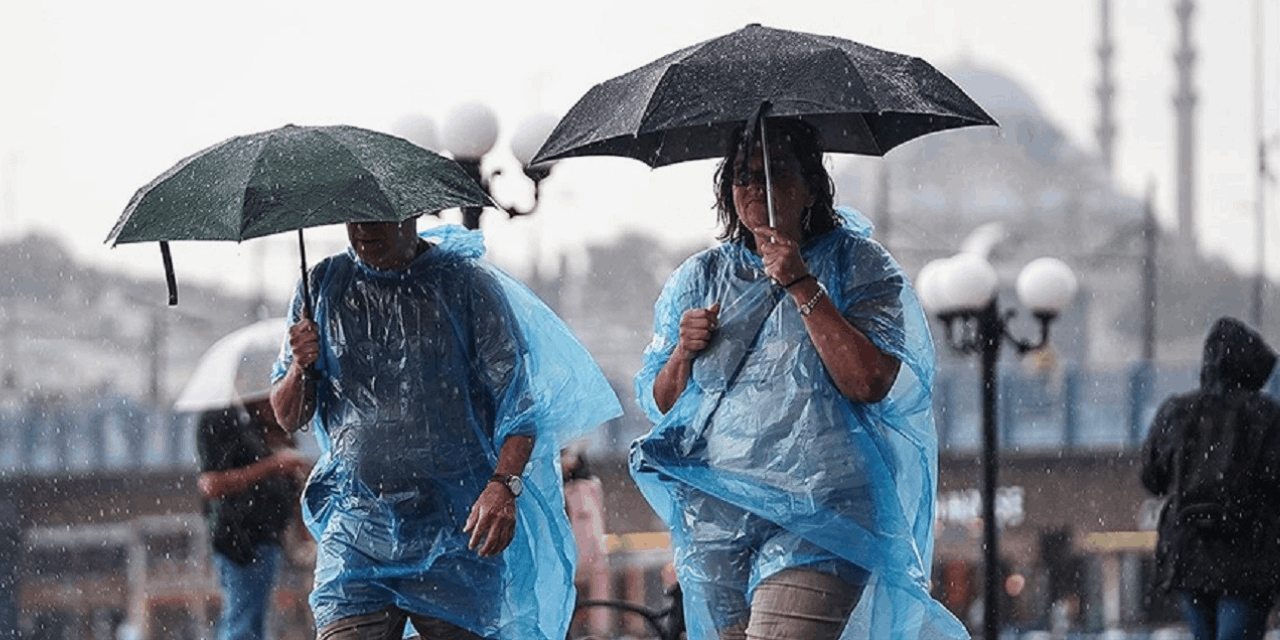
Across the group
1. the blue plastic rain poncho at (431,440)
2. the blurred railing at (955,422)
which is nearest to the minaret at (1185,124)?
the blurred railing at (955,422)

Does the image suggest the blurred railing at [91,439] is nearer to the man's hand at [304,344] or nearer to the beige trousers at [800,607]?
the man's hand at [304,344]

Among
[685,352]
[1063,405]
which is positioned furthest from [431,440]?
[1063,405]

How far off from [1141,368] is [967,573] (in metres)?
5.55

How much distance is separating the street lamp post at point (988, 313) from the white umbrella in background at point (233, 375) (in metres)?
4.50

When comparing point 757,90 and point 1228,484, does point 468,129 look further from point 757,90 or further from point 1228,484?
point 757,90

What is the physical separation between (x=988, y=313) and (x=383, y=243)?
7492 mm

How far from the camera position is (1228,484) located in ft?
21.4

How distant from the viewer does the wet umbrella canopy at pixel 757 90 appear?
11.8 feet

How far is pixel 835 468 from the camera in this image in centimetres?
361

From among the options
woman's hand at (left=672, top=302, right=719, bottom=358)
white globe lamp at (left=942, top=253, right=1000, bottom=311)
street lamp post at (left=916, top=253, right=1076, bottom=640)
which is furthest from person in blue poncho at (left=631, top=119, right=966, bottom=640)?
white globe lamp at (left=942, top=253, right=1000, bottom=311)

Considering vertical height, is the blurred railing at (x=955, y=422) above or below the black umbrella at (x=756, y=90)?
below

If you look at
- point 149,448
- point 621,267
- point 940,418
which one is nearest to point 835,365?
point 940,418

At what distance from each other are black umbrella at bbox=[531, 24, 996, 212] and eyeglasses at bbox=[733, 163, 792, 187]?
0.32ft

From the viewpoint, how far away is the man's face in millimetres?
3982
